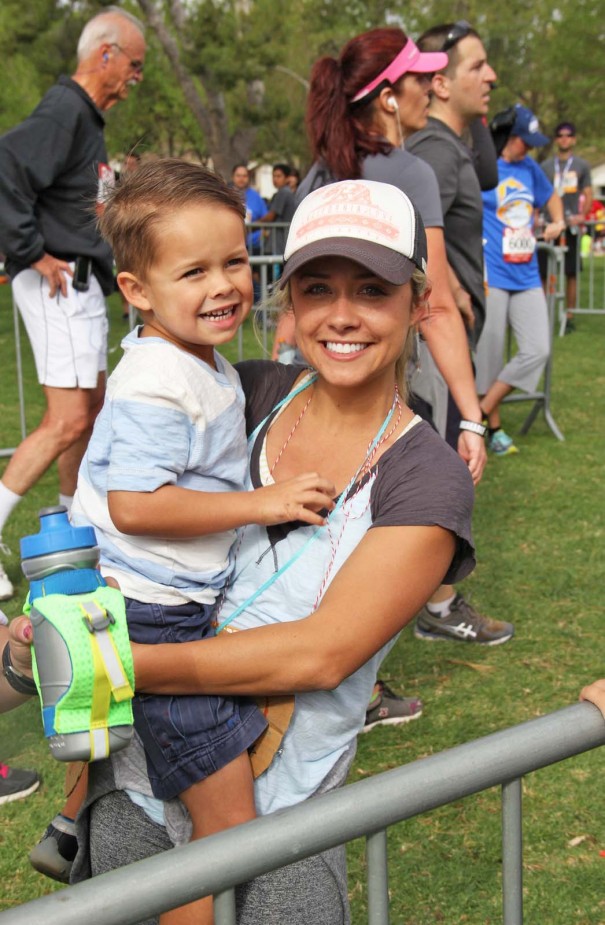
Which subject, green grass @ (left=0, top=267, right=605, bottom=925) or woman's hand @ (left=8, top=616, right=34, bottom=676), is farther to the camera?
green grass @ (left=0, top=267, right=605, bottom=925)

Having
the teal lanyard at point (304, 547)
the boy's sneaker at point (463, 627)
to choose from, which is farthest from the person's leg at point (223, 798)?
the boy's sneaker at point (463, 627)

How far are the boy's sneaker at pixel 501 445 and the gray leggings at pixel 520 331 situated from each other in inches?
14.1

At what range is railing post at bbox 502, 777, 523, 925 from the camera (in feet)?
4.40

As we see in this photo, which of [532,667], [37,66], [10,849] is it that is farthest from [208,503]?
[37,66]

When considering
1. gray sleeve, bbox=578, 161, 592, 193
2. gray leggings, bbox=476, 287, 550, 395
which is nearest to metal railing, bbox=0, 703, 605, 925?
gray leggings, bbox=476, 287, 550, 395

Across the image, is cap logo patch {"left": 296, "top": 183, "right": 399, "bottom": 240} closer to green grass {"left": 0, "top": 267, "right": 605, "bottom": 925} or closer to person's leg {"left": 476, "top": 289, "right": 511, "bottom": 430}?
green grass {"left": 0, "top": 267, "right": 605, "bottom": 925}

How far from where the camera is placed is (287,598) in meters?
1.76

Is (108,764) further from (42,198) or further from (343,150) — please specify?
(42,198)

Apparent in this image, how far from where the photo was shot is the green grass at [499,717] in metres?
3.06

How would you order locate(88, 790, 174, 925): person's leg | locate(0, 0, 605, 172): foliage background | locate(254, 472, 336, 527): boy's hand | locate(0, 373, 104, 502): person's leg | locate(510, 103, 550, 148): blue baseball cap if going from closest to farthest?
1. locate(254, 472, 336, 527): boy's hand
2. locate(88, 790, 174, 925): person's leg
3. locate(0, 373, 104, 502): person's leg
4. locate(510, 103, 550, 148): blue baseball cap
5. locate(0, 0, 605, 172): foliage background

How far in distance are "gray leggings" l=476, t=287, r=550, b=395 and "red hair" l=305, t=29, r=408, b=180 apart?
4037 mm

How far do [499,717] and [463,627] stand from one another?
0.69m

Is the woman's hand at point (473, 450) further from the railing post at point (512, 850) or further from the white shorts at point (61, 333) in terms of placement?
the railing post at point (512, 850)

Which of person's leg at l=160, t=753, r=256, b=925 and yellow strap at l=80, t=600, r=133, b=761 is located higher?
yellow strap at l=80, t=600, r=133, b=761
